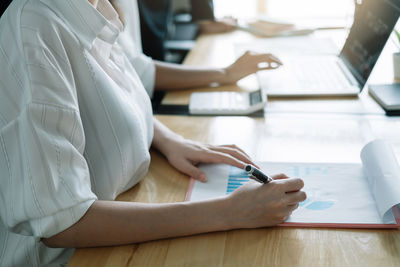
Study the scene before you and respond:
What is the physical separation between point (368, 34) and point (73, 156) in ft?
3.35

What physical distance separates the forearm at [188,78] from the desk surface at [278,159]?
0.04 metres

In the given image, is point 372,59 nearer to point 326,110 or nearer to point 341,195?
point 326,110

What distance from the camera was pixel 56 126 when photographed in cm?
73

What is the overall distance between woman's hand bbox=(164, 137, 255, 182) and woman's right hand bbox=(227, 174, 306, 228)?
6.4 inches

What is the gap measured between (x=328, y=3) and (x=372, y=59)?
9.74 ft

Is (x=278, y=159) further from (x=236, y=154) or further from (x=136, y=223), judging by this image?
(x=136, y=223)

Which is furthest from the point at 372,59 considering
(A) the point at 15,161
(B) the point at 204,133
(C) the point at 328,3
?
(C) the point at 328,3

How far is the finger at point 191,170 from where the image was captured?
37.7 inches

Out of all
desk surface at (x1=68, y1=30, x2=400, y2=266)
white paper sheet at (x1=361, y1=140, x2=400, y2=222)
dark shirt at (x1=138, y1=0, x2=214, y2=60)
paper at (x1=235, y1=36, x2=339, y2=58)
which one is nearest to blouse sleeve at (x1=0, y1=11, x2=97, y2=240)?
desk surface at (x1=68, y1=30, x2=400, y2=266)

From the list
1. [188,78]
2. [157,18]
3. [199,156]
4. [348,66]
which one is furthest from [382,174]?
[157,18]

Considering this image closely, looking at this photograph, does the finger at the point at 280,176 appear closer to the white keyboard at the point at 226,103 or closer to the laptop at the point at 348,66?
the white keyboard at the point at 226,103

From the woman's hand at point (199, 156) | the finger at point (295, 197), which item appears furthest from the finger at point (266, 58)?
the finger at point (295, 197)

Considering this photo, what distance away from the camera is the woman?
715 mm

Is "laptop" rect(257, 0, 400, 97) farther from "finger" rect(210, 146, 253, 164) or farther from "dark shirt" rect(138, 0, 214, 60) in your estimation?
"dark shirt" rect(138, 0, 214, 60)
